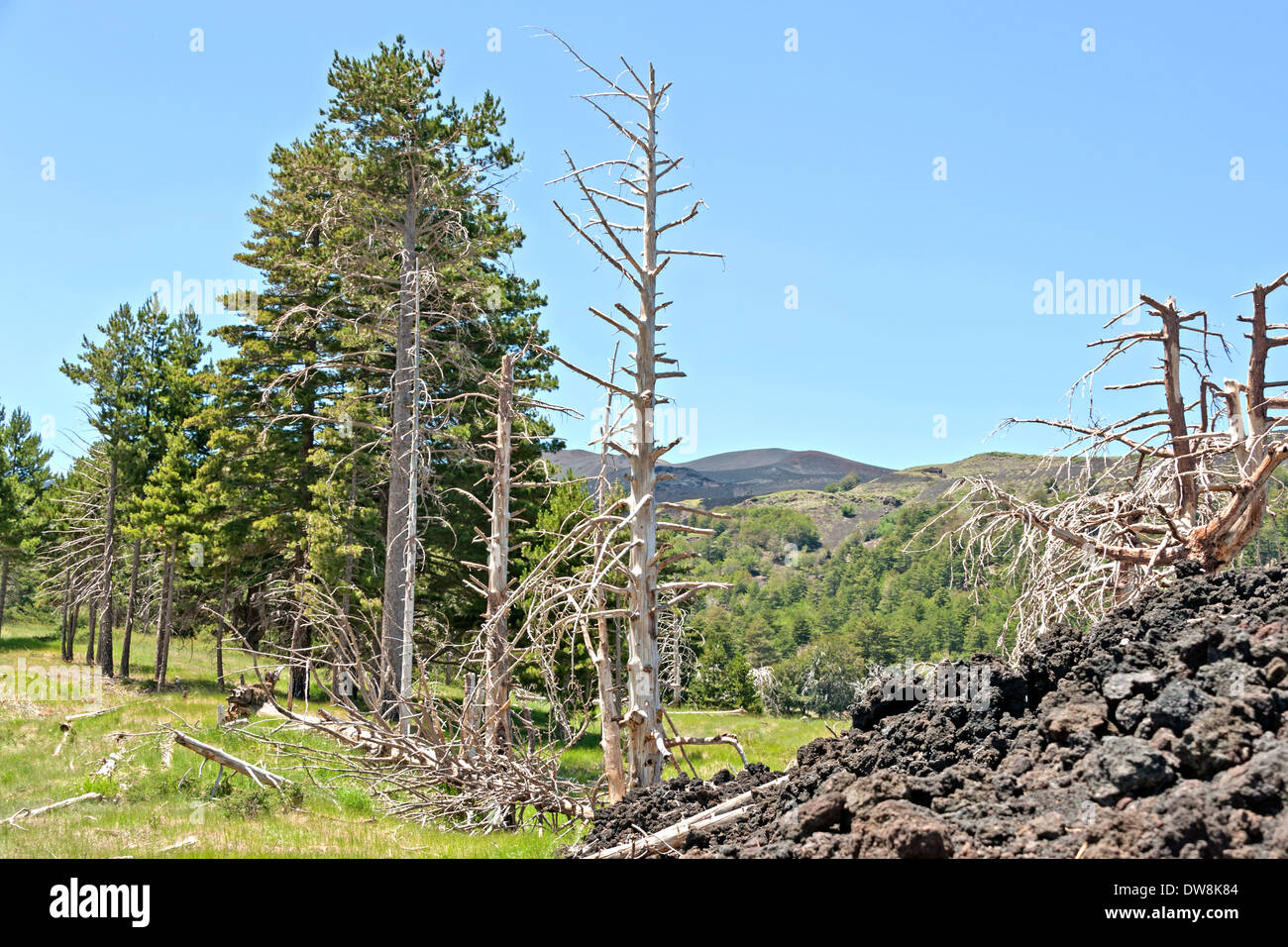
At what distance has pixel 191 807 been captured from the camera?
32.9 feet

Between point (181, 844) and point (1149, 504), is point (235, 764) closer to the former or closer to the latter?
point (181, 844)

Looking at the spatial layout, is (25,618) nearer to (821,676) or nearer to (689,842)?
(821,676)

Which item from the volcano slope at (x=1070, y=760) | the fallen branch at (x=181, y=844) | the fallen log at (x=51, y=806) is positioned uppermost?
the volcano slope at (x=1070, y=760)

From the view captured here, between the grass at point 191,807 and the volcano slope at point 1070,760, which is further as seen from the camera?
the grass at point 191,807

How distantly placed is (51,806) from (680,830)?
8691mm

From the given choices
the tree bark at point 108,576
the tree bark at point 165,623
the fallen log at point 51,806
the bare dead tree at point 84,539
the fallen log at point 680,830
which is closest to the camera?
the fallen log at point 680,830

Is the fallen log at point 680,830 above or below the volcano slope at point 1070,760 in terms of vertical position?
below

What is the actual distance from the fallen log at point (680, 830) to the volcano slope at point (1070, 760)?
5 centimetres

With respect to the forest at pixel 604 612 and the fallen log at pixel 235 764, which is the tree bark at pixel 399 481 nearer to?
the forest at pixel 604 612

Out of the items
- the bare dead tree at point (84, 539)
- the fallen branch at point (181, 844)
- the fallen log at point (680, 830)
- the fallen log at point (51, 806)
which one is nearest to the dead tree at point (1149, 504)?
the fallen log at point (680, 830)

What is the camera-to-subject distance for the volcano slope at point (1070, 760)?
351 cm

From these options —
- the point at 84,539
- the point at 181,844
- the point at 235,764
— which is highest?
the point at 84,539

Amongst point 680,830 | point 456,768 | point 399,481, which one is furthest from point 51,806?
point 680,830

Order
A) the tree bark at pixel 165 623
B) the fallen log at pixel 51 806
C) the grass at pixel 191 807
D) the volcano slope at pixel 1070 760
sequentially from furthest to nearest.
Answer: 1. the tree bark at pixel 165 623
2. the fallen log at pixel 51 806
3. the grass at pixel 191 807
4. the volcano slope at pixel 1070 760
